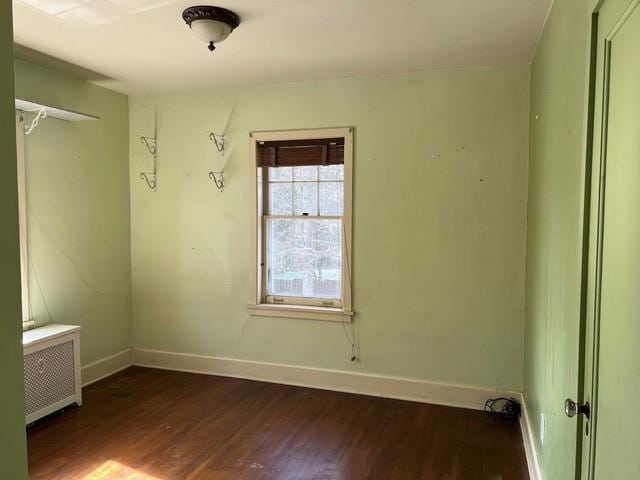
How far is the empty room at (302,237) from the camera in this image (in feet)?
8.09

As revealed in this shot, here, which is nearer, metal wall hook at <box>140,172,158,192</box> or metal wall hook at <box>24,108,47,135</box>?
metal wall hook at <box>24,108,47,135</box>

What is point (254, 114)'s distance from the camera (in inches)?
154

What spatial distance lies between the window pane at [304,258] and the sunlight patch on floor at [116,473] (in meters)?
1.77

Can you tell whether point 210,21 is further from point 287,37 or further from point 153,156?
point 153,156

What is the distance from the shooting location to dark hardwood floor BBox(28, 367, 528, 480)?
264 cm

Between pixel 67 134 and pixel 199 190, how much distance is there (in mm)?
1101

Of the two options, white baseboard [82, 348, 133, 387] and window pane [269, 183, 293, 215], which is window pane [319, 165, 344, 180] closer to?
window pane [269, 183, 293, 215]

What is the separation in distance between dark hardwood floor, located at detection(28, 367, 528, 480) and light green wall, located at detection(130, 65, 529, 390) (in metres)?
0.40

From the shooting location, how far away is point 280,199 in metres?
3.97

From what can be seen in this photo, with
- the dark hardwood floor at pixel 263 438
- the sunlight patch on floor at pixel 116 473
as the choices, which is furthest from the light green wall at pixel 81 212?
the sunlight patch on floor at pixel 116 473

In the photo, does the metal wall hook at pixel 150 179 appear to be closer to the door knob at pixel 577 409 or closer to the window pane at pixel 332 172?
the window pane at pixel 332 172

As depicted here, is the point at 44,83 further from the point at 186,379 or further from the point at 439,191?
the point at 439,191

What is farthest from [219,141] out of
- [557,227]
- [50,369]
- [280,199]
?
[557,227]

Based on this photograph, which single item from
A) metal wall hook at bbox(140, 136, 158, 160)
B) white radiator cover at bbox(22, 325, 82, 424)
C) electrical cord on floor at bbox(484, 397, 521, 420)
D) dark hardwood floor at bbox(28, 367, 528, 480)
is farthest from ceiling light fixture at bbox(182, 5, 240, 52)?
electrical cord on floor at bbox(484, 397, 521, 420)
